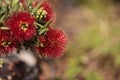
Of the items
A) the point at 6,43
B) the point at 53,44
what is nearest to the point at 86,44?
the point at 53,44

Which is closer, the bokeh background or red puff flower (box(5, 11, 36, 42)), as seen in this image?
red puff flower (box(5, 11, 36, 42))

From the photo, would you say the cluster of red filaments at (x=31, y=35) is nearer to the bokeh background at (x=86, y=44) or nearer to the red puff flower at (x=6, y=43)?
the red puff flower at (x=6, y=43)

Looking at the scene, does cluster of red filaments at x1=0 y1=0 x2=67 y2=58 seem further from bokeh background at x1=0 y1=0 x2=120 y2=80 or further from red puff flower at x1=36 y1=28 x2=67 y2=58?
bokeh background at x1=0 y1=0 x2=120 y2=80

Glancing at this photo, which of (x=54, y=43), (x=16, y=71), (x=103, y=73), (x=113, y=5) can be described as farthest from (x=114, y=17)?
(x=54, y=43)

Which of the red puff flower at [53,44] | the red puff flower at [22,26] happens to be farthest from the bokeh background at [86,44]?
the red puff flower at [22,26]

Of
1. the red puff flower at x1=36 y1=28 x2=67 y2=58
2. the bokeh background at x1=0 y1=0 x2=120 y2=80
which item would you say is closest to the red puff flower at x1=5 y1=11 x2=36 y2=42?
the red puff flower at x1=36 y1=28 x2=67 y2=58

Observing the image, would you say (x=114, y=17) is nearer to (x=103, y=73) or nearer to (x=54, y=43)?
(x=103, y=73)

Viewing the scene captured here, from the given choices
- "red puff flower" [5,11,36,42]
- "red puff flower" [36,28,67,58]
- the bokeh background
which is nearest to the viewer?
"red puff flower" [5,11,36,42]

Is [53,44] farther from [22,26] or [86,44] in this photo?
[86,44]
